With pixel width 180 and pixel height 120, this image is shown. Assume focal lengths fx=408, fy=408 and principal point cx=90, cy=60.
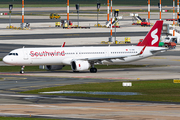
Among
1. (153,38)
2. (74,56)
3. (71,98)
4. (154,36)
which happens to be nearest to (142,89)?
(71,98)

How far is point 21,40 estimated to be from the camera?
119688 millimetres

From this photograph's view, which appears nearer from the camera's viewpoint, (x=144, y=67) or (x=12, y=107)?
(x=12, y=107)

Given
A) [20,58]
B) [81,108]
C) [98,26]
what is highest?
[98,26]

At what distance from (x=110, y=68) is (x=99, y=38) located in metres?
54.2

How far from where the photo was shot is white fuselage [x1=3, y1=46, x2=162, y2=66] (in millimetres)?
63469

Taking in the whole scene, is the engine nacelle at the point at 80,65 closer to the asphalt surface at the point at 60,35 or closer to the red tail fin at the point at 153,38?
the red tail fin at the point at 153,38

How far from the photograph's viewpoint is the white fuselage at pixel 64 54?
63469mm

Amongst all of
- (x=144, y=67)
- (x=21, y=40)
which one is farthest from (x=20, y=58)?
(x=21, y=40)

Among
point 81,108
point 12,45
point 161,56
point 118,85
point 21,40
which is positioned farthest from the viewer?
point 21,40

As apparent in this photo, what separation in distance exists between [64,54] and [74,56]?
1.71 metres

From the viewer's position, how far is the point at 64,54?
65375 mm

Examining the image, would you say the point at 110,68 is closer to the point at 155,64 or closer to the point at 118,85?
the point at 155,64

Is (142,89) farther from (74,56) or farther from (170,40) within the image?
(170,40)

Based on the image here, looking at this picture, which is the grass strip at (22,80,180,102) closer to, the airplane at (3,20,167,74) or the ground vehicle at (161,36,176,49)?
→ the airplane at (3,20,167,74)
